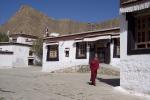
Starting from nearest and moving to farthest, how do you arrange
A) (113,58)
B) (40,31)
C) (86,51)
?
(113,58) → (86,51) → (40,31)

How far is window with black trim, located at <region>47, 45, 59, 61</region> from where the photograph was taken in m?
34.6

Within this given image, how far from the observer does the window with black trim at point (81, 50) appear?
31.7m

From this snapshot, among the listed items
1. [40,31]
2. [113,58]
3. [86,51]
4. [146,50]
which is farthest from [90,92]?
[40,31]

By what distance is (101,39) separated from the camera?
2958 centimetres

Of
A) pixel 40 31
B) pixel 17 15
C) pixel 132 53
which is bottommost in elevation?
pixel 132 53

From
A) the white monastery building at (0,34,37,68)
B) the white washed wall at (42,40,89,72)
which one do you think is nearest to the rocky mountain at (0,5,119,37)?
the white monastery building at (0,34,37,68)

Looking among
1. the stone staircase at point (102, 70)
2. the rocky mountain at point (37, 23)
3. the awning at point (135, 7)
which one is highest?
the rocky mountain at point (37, 23)

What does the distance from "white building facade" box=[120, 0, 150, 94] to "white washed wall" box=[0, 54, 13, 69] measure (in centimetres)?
3321

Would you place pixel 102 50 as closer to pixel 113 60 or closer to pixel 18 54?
pixel 113 60

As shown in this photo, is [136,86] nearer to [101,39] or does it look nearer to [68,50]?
[101,39]

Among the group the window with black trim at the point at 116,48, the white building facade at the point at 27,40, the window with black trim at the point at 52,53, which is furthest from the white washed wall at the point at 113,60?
the white building facade at the point at 27,40

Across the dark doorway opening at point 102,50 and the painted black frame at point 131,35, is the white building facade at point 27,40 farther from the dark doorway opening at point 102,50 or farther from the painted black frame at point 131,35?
the painted black frame at point 131,35

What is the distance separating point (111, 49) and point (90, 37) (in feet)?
8.73

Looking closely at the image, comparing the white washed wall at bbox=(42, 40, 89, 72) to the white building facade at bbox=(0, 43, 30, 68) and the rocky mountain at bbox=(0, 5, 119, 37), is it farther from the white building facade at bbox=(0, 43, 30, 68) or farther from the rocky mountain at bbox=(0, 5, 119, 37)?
the rocky mountain at bbox=(0, 5, 119, 37)
